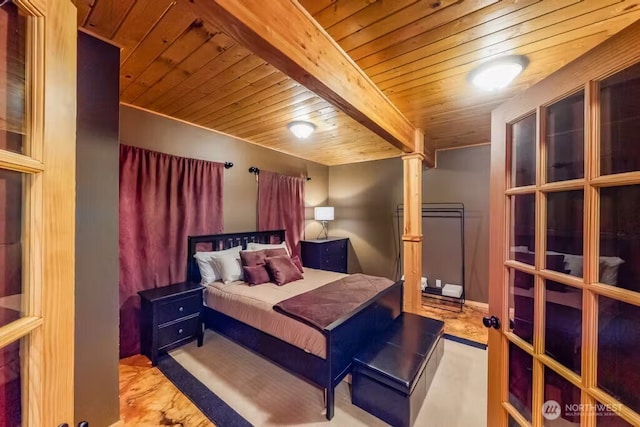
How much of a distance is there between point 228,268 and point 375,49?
258 centimetres

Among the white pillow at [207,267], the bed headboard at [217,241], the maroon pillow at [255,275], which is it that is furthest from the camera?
the bed headboard at [217,241]

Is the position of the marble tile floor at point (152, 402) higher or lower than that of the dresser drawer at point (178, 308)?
lower

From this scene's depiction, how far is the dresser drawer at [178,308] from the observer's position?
2.50 meters

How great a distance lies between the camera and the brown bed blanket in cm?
204

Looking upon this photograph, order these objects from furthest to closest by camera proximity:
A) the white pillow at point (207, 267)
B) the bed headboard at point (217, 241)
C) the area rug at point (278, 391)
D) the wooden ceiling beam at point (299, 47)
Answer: the bed headboard at point (217, 241) < the white pillow at point (207, 267) < the area rug at point (278, 391) < the wooden ceiling beam at point (299, 47)

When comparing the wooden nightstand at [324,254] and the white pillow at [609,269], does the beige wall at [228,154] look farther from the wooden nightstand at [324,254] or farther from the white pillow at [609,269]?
the white pillow at [609,269]

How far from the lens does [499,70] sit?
1.79m

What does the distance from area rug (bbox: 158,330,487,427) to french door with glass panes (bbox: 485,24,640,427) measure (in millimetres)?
864

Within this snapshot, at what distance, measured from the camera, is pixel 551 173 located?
1.02 meters

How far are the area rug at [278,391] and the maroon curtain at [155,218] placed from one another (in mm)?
747

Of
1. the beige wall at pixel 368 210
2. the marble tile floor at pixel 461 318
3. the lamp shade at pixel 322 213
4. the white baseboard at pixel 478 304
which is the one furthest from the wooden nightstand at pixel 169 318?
the white baseboard at pixel 478 304

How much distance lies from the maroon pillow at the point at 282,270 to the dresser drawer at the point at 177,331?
94 centimetres

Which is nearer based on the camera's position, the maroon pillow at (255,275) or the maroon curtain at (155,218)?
the maroon curtain at (155,218)

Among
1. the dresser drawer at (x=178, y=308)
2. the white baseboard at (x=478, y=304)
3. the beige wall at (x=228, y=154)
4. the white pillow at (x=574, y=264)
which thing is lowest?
the white baseboard at (x=478, y=304)
